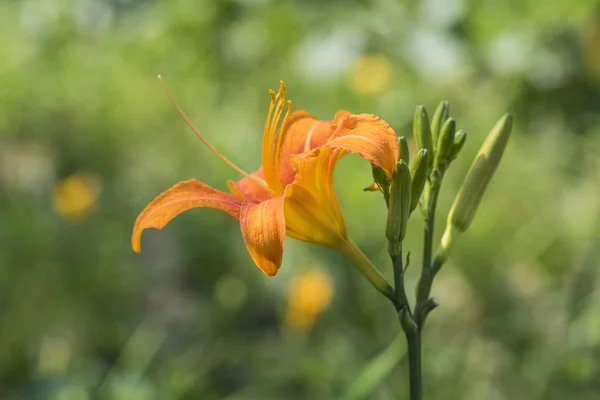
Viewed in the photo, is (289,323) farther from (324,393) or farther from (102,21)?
(102,21)

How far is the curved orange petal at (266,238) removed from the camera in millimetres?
714

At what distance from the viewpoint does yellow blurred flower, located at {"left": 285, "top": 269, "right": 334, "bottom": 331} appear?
218 cm

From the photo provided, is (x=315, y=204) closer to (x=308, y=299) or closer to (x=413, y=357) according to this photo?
(x=413, y=357)

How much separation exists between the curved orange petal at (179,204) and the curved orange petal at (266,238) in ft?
0.29

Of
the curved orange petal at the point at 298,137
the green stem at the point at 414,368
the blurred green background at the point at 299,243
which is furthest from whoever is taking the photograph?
the blurred green background at the point at 299,243

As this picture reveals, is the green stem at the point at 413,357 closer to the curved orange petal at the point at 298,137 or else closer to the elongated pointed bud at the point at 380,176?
the elongated pointed bud at the point at 380,176

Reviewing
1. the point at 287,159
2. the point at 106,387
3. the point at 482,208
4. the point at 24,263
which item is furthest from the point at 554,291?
the point at 24,263

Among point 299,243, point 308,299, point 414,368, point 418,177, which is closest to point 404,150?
point 418,177

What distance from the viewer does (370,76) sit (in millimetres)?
3119

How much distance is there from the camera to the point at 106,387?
1872mm

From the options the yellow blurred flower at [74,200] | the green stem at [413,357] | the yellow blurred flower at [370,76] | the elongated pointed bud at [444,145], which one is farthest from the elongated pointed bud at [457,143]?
the yellow blurred flower at [370,76]

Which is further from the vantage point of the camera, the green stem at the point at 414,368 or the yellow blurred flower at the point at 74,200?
the yellow blurred flower at the point at 74,200

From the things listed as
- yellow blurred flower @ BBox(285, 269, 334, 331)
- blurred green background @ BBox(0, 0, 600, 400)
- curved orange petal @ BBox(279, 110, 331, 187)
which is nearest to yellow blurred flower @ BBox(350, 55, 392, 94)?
blurred green background @ BBox(0, 0, 600, 400)

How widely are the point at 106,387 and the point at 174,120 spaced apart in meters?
1.99
